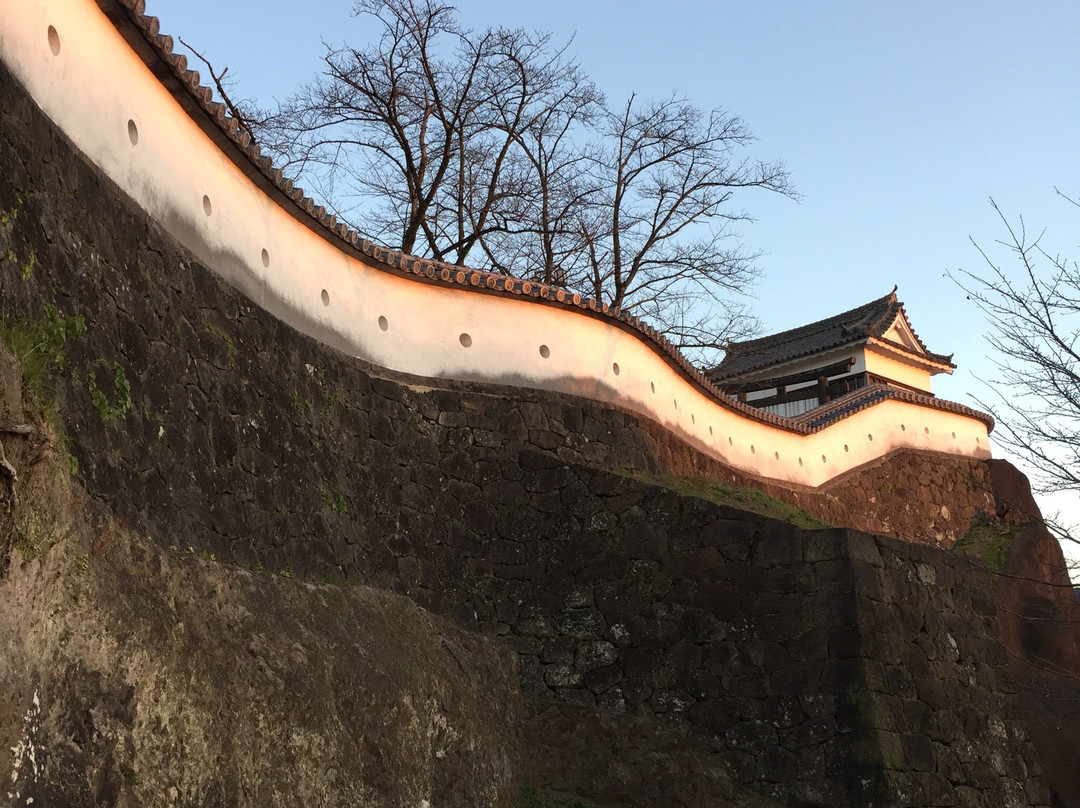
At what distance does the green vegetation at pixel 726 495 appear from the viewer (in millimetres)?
10578

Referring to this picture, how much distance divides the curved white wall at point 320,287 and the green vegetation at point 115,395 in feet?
4.63

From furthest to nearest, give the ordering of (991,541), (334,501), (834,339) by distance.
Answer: (834,339), (991,541), (334,501)

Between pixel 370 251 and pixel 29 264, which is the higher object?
pixel 370 251

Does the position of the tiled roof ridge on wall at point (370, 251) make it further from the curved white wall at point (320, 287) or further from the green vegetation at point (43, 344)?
the green vegetation at point (43, 344)

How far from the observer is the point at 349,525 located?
8.62m

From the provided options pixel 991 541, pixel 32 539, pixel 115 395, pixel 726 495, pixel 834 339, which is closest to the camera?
pixel 32 539

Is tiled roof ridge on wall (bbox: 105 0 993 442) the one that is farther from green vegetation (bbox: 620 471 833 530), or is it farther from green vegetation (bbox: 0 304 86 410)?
A: green vegetation (bbox: 0 304 86 410)

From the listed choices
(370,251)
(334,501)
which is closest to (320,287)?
(370,251)

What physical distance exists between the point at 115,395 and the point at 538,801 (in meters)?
4.71

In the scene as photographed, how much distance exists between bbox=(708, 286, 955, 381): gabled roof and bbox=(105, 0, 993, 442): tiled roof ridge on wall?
6.73 meters

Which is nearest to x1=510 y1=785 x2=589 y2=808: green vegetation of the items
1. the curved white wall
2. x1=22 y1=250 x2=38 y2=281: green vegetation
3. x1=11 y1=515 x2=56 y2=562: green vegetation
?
the curved white wall

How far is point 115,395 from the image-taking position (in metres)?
6.09

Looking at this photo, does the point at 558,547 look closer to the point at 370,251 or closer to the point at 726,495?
the point at 726,495

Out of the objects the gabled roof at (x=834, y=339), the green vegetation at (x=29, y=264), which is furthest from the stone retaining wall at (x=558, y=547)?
→ the gabled roof at (x=834, y=339)
